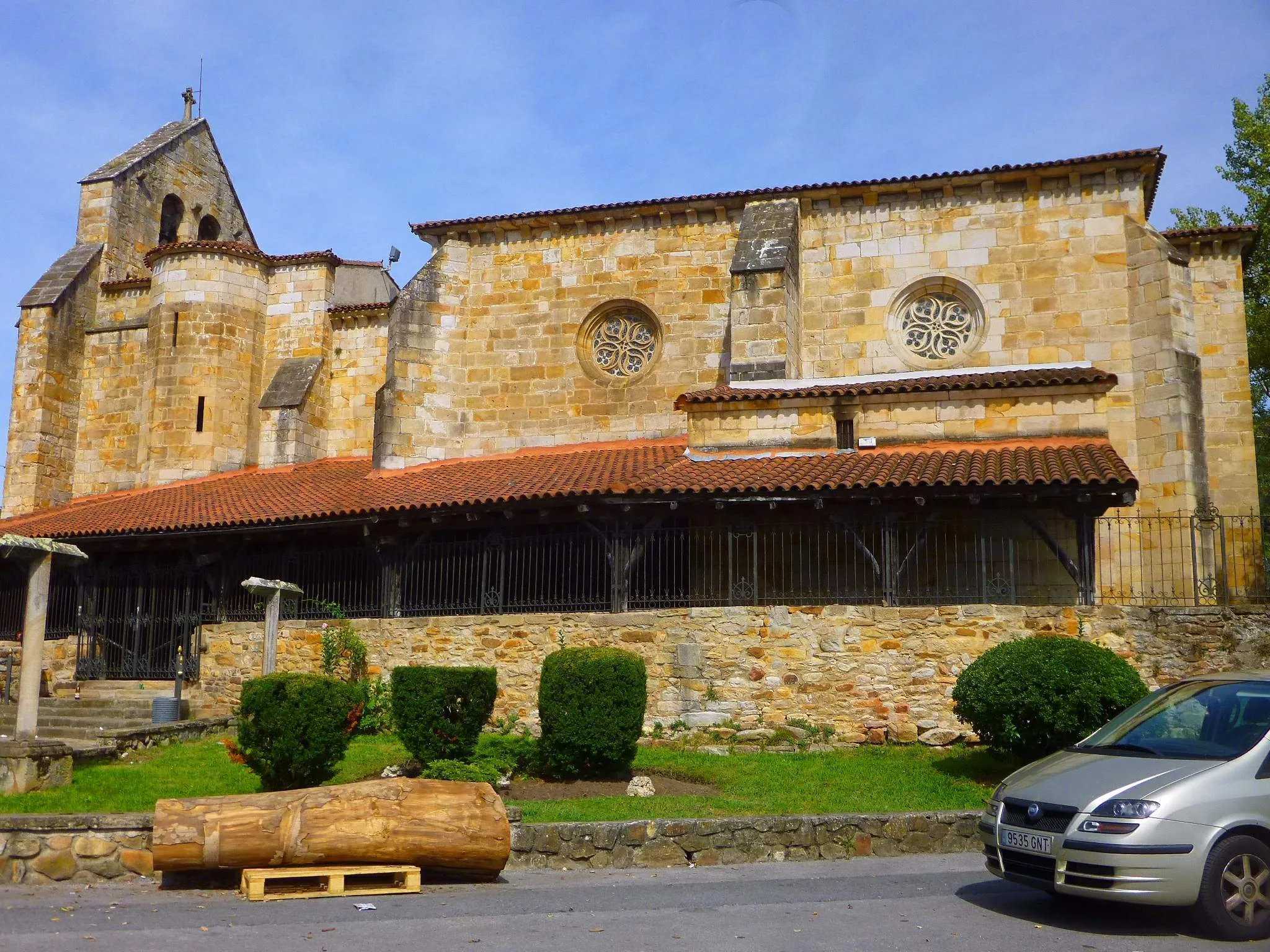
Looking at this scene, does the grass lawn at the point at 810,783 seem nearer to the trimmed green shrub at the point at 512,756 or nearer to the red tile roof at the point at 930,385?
the trimmed green shrub at the point at 512,756

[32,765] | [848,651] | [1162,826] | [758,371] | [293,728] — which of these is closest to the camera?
[1162,826]

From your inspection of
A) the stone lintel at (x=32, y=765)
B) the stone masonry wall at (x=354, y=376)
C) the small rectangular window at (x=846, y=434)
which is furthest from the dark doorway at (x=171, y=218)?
the stone lintel at (x=32, y=765)

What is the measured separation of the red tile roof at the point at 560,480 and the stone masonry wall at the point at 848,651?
166 cm

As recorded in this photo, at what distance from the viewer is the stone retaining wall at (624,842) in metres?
8.35

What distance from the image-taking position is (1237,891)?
267 inches

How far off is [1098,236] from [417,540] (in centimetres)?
1287

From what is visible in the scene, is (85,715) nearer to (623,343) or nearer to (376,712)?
(376,712)

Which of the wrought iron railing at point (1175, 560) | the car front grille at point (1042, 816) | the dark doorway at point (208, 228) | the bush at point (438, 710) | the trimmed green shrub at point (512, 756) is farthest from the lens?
the dark doorway at point (208, 228)

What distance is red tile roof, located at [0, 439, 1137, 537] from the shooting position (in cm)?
1545

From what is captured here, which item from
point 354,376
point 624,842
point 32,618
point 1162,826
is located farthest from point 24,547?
point 354,376

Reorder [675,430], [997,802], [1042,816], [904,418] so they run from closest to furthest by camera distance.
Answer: [1042,816] → [997,802] → [904,418] → [675,430]

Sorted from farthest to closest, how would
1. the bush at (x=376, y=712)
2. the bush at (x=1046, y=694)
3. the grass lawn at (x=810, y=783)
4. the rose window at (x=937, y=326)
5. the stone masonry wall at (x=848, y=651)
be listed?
the rose window at (x=937, y=326) < the bush at (x=376, y=712) < the stone masonry wall at (x=848, y=651) < the bush at (x=1046, y=694) < the grass lawn at (x=810, y=783)

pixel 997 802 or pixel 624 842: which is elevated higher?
pixel 997 802

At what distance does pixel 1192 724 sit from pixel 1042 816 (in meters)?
1.44
